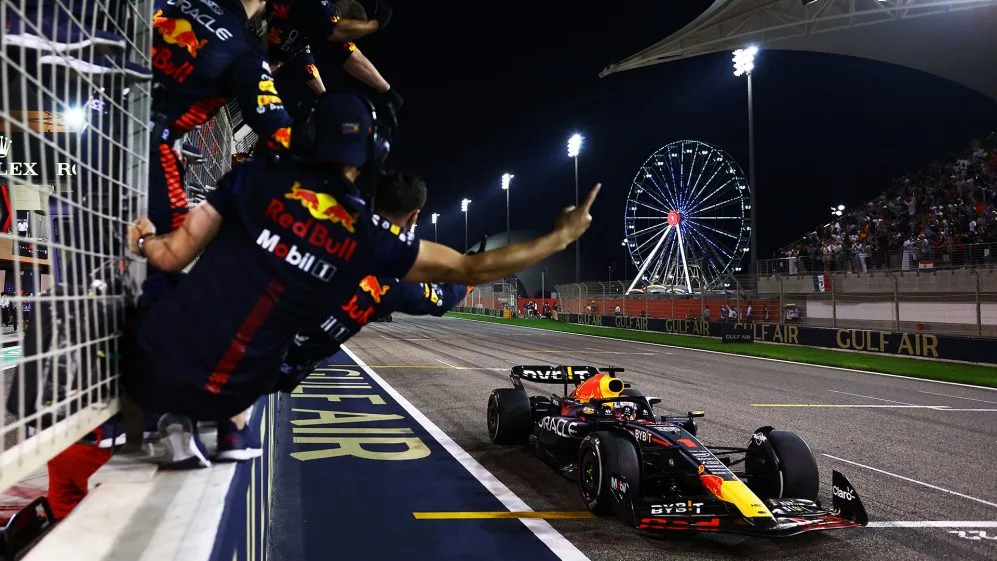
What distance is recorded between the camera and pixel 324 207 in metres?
1.89

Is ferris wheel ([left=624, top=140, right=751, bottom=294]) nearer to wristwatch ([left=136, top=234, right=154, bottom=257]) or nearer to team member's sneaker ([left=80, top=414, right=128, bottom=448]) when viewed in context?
team member's sneaker ([left=80, top=414, right=128, bottom=448])

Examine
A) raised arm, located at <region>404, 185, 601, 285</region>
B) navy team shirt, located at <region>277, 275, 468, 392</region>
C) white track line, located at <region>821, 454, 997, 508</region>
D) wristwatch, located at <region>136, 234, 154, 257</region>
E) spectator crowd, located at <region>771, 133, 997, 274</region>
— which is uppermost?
spectator crowd, located at <region>771, 133, 997, 274</region>

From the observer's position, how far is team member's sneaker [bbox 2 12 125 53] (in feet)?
4.69

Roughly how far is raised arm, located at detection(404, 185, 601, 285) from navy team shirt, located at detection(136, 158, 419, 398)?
19 centimetres

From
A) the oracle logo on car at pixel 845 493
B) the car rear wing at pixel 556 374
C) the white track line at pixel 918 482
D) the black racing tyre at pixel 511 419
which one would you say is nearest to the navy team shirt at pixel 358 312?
the oracle logo on car at pixel 845 493

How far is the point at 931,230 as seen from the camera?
27.9 meters

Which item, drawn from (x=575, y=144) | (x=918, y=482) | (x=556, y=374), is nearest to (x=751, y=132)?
(x=575, y=144)

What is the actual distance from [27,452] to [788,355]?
2002cm

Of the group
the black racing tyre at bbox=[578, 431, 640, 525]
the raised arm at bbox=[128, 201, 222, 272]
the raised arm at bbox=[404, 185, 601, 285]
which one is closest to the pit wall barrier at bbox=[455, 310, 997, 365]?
the black racing tyre at bbox=[578, 431, 640, 525]

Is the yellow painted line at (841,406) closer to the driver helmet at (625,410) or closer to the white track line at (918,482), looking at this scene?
the white track line at (918,482)

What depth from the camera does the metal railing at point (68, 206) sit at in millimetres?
1442

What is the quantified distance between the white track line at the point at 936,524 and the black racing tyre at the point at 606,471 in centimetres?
173

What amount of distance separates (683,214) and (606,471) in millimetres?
36959

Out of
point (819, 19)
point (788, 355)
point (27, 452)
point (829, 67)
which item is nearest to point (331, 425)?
point (27, 452)
